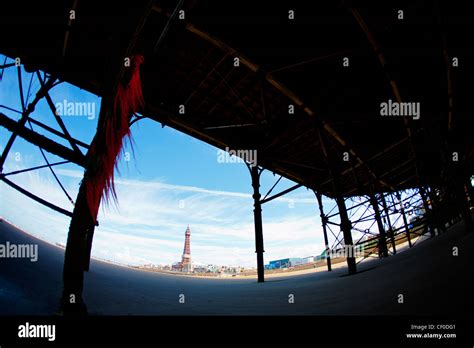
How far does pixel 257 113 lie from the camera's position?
8000 millimetres

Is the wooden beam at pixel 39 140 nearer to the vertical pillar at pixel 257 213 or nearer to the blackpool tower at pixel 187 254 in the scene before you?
the vertical pillar at pixel 257 213

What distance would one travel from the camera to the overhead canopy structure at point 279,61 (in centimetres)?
477

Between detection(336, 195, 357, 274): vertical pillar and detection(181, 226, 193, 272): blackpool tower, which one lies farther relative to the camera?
detection(181, 226, 193, 272): blackpool tower

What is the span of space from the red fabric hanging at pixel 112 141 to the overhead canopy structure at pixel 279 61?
534 mm

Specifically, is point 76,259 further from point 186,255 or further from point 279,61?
point 186,255

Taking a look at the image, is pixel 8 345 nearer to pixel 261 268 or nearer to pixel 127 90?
pixel 127 90

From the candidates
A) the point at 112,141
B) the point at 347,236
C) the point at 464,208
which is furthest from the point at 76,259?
the point at 464,208

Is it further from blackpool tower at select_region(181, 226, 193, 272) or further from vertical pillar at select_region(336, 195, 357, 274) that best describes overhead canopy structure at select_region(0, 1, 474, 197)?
blackpool tower at select_region(181, 226, 193, 272)

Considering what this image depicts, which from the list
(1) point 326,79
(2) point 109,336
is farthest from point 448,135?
(2) point 109,336

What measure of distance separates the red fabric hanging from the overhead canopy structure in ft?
1.75

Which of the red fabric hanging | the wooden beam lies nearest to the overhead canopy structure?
the red fabric hanging

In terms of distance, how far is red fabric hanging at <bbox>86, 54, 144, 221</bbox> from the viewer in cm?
244

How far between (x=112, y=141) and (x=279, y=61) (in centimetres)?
539

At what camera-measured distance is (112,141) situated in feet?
8.09
